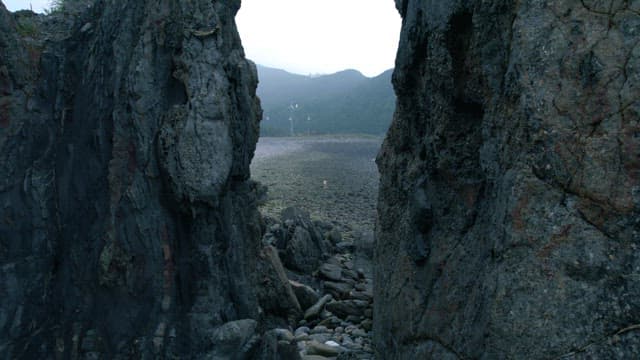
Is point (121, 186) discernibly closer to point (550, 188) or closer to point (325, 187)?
point (550, 188)

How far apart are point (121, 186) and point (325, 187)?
80.6 feet

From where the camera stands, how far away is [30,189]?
272 inches

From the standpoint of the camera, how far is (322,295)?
38.6 feet

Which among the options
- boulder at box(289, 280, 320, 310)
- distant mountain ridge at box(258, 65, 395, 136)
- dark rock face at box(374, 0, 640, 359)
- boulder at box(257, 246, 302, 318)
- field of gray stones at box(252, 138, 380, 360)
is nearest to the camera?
dark rock face at box(374, 0, 640, 359)

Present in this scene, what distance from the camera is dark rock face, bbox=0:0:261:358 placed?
662 centimetres

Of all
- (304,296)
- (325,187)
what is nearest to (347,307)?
(304,296)

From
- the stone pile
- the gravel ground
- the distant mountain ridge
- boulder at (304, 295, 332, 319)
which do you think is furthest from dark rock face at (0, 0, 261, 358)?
the distant mountain ridge

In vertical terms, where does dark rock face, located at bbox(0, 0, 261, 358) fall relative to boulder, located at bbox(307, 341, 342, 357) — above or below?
above

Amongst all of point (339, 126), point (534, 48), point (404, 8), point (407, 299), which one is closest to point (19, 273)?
point (407, 299)

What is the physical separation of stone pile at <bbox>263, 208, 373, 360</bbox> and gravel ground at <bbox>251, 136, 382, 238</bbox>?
4.14m

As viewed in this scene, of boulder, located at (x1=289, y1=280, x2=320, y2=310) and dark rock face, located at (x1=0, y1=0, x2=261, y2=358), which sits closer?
dark rock face, located at (x1=0, y1=0, x2=261, y2=358)

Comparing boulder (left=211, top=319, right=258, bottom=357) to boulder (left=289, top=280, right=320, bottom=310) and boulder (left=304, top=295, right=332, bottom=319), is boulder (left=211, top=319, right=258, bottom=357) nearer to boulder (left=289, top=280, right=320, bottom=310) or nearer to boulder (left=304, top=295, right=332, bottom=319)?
boulder (left=304, top=295, right=332, bottom=319)

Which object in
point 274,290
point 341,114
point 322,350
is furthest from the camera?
point 341,114

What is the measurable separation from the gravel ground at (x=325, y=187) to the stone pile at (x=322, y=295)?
Answer: 13.6ft
